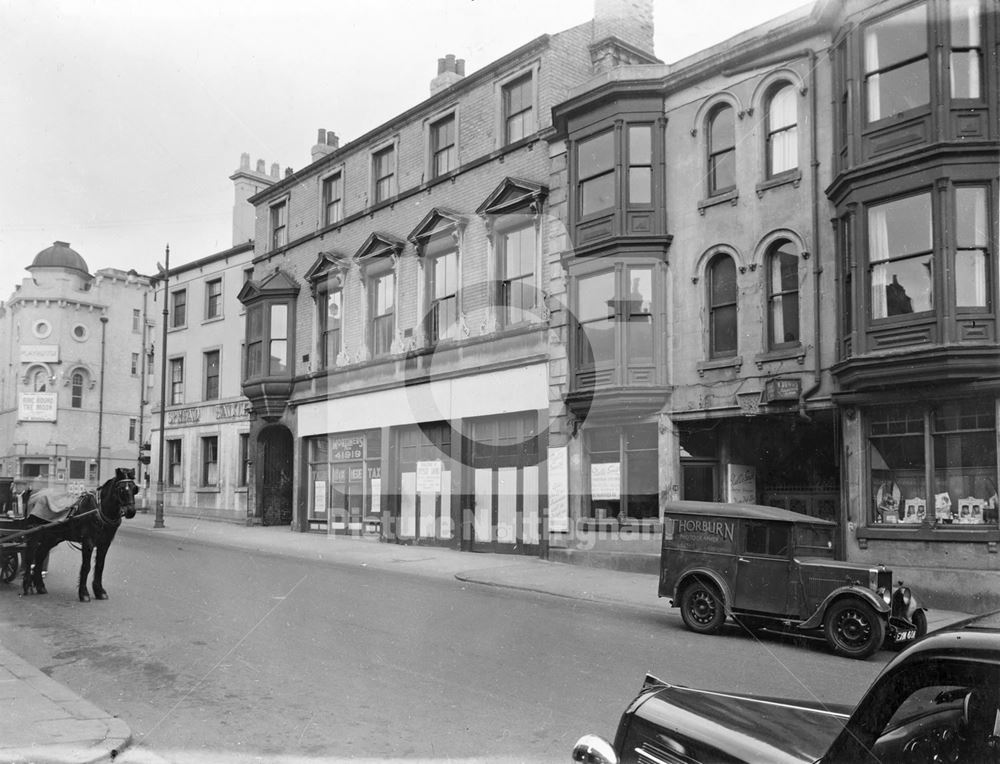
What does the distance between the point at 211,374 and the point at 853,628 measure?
30.4 metres

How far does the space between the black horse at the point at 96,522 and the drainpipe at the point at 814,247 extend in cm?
1199

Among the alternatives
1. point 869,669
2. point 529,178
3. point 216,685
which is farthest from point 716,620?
point 529,178

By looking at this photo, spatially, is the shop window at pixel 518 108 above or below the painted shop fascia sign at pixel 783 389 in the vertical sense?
above

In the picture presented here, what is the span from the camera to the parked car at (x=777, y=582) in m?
10.2

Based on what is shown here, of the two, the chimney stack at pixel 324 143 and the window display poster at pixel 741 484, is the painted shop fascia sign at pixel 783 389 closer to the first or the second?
the window display poster at pixel 741 484

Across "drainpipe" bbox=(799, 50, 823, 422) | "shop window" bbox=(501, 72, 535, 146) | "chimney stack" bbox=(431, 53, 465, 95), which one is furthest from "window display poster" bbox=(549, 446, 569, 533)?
"chimney stack" bbox=(431, 53, 465, 95)

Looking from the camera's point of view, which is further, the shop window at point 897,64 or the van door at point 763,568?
the shop window at point 897,64

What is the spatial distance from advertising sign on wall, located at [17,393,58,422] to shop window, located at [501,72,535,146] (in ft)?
139

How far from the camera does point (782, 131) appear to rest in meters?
17.1

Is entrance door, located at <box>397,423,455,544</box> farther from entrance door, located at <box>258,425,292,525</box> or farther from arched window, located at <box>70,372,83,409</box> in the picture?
arched window, located at <box>70,372,83,409</box>

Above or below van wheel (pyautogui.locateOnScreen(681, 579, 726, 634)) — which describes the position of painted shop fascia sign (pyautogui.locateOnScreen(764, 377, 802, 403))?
above

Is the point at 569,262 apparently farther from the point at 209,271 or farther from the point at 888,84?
the point at 209,271

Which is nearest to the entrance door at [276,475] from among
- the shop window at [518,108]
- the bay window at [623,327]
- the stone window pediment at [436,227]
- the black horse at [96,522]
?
the stone window pediment at [436,227]

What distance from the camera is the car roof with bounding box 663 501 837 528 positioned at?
11.2 m
